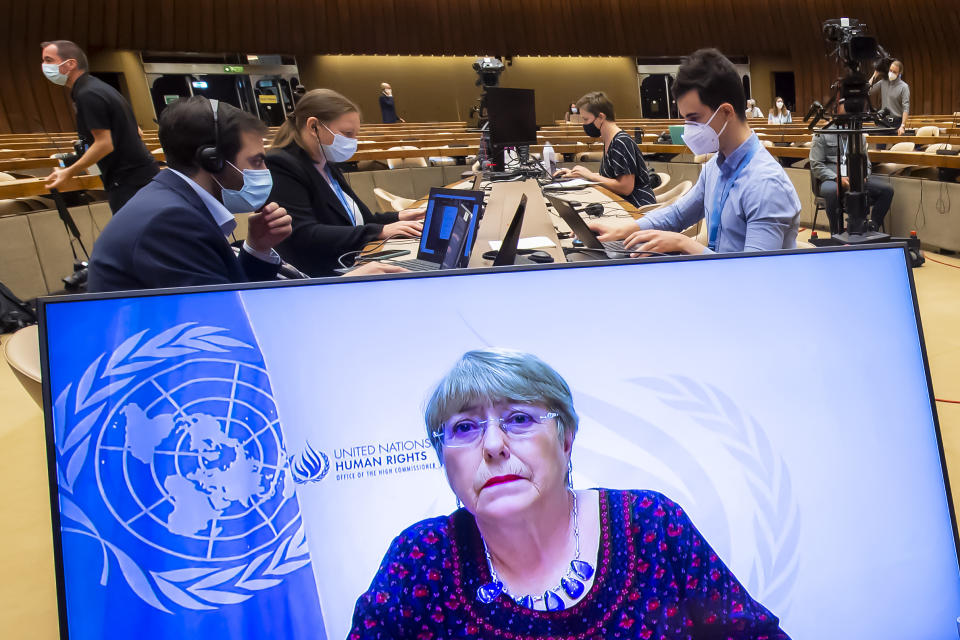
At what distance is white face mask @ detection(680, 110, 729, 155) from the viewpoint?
6.44 feet

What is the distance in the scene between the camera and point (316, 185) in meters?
2.55

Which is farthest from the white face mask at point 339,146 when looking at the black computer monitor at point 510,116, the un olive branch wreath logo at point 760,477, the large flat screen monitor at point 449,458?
the un olive branch wreath logo at point 760,477

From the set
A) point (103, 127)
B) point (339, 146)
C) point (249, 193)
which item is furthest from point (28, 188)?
point (249, 193)

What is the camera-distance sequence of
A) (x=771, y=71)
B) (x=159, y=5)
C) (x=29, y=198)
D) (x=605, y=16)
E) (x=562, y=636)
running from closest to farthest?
1. (x=562, y=636)
2. (x=29, y=198)
3. (x=159, y=5)
4. (x=605, y=16)
5. (x=771, y=71)

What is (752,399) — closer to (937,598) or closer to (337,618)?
(937,598)

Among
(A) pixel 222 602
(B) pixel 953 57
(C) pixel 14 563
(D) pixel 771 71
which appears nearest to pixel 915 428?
(A) pixel 222 602

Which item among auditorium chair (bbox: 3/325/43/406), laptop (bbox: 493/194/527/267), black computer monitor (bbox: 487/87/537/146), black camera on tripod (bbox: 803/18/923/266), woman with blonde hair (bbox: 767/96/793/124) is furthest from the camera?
woman with blonde hair (bbox: 767/96/793/124)

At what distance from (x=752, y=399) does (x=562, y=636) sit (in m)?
0.30

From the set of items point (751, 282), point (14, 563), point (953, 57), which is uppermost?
point (953, 57)

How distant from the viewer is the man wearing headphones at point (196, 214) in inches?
53.6

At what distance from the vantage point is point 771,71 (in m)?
15.2

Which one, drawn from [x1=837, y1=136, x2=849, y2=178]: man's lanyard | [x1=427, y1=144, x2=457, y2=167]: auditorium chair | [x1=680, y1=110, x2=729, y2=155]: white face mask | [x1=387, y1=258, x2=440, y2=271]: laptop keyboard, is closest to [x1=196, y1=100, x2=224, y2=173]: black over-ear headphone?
[x1=387, y1=258, x2=440, y2=271]: laptop keyboard

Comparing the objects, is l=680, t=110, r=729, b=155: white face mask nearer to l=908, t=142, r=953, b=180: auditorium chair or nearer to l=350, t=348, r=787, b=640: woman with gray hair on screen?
l=350, t=348, r=787, b=640: woman with gray hair on screen

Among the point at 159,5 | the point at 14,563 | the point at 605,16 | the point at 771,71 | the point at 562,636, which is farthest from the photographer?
the point at 771,71
